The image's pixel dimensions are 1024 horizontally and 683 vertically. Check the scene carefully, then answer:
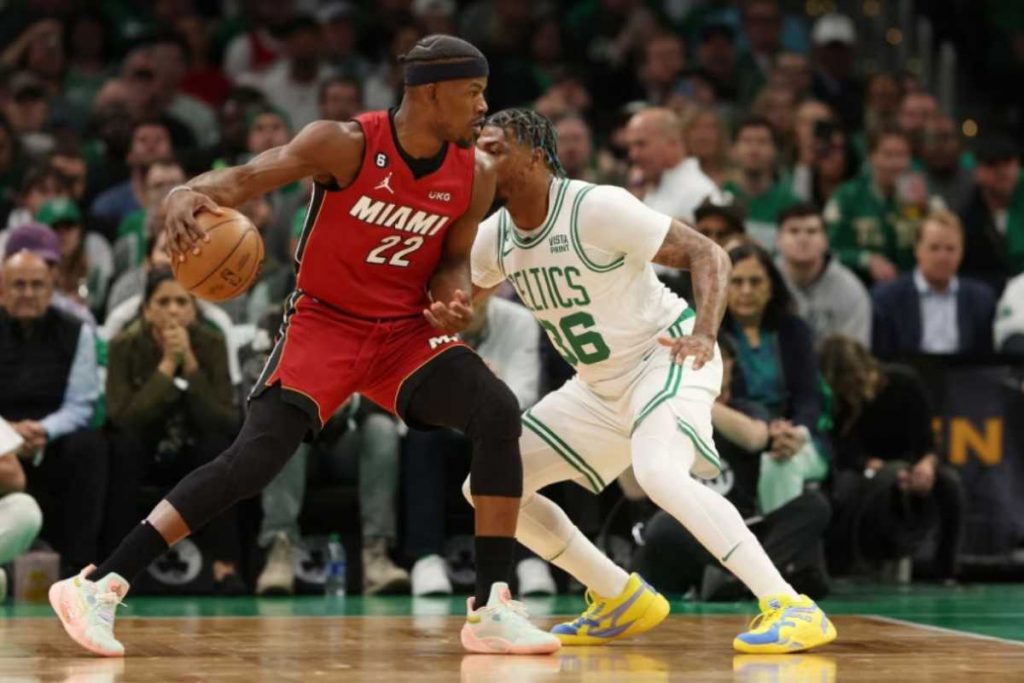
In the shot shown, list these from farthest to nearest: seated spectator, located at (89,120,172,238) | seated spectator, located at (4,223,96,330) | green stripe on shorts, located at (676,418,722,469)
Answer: seated spectator, located at (89,120,172,238) < seated spectator, located at (4,223,96,330) < green stripe on shorts, located at (676,418,722,469)

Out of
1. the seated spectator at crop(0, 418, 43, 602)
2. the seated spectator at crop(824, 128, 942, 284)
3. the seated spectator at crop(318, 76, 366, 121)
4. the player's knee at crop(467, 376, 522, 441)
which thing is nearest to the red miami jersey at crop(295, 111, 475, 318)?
the player's knee at crop(467, 376, 522, 441)

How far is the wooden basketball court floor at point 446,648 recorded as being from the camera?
6.43 metres

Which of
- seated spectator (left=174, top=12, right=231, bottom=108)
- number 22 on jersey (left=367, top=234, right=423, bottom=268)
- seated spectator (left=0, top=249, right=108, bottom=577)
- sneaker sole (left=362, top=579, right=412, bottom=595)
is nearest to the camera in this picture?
number 22 on jersey (left=367, top=234, right=423, bottom=268)

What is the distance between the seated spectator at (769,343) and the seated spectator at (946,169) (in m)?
4.21

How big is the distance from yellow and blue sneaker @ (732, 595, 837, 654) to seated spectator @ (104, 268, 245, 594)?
4.07 meters

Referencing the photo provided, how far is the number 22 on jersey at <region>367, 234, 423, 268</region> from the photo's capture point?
282 inches

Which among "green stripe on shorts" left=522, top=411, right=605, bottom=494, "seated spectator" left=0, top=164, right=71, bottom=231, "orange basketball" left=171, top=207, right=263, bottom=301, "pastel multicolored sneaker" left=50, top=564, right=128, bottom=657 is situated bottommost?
"pastel multicolored sneaker" left=50, top=564, right=128, bottom=657

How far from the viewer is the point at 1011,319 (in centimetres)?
1226

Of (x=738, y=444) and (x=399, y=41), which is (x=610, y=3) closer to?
(x=399, y=41)

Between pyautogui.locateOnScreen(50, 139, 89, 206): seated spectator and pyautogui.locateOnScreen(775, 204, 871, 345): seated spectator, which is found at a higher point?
pyautogui.locateOnScreen(50, 139, 89, 206): seated spectator

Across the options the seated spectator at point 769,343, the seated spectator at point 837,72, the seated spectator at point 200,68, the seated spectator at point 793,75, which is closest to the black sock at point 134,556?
the seated spectator at point 769,343

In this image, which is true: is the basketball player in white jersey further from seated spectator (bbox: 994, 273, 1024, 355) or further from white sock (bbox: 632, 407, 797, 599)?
seated spectator (bbox: 994, 273, 1024, 355)

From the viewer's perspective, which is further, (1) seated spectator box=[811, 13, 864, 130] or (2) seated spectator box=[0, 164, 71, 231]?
(1) seated spectator box=[811, 13, 864, 130]

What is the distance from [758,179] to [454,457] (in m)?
3.63
